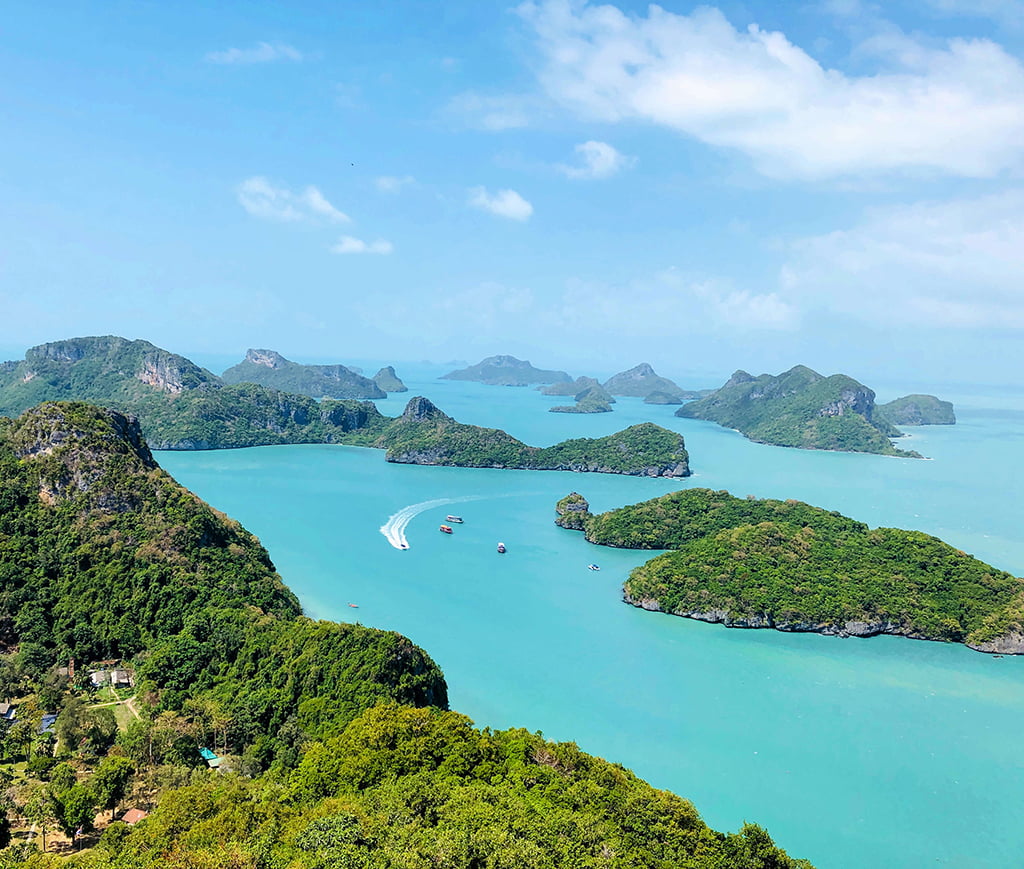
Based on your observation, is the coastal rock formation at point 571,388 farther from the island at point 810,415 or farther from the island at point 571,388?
the island at point 810,415

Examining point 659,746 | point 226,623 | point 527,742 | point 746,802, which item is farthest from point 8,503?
point 746,802

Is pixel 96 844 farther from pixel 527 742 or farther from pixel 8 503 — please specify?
pixel 8 503

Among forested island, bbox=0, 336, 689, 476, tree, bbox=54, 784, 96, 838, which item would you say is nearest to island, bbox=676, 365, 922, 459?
forested island, bbox=0, 336, 689, 476

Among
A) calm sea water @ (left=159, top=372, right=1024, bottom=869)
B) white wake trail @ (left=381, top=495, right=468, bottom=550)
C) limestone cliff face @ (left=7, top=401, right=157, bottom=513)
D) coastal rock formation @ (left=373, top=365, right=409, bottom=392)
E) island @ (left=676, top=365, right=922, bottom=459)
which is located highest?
coastal rock formation @ (left=373, top=365, right=409, bottom=392)

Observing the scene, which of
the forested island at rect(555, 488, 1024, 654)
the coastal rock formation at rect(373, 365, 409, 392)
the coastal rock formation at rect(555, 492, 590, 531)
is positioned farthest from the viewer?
the coastal rock formation at rect(373, 365, 409, 392)

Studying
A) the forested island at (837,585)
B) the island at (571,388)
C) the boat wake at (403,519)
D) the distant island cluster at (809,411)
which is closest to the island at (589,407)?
the distant island cluster at (809,411)

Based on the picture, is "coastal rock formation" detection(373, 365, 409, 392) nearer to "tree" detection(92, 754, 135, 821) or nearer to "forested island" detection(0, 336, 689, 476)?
"forested island" detection(0, 336, 689, 476)

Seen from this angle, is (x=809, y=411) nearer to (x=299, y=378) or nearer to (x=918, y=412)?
(x=918, y=412)
